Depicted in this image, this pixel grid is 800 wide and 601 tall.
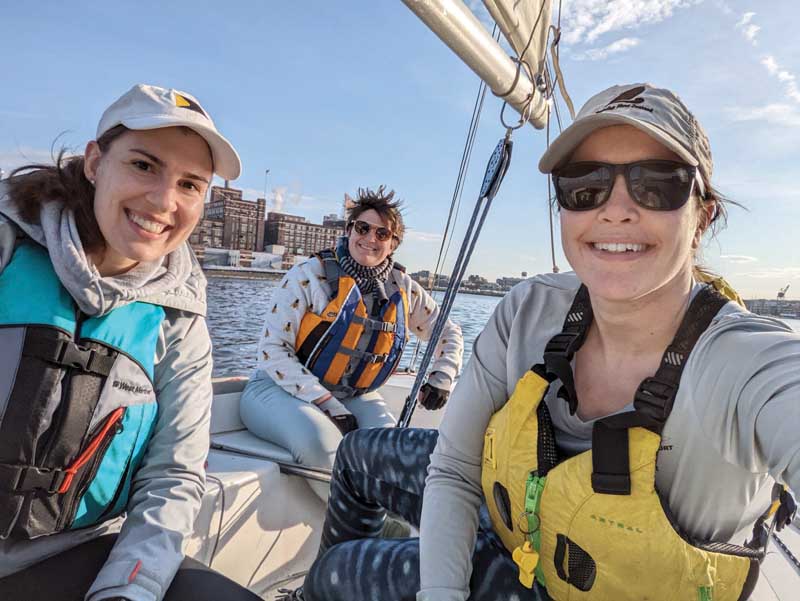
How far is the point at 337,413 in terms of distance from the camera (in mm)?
2496

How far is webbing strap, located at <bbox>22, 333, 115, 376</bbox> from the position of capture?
1054 millimetres

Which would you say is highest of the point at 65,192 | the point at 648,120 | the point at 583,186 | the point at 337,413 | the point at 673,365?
the point at 648,120

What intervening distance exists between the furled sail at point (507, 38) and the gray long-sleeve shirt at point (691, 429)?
956 mm

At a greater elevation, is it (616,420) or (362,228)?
(362,228)

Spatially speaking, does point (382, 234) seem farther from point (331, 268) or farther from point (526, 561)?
point (526, 561)

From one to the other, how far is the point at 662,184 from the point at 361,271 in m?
1.93

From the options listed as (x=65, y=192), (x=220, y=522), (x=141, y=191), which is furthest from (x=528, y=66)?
(x=220, y=522)

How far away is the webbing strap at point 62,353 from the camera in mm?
1054

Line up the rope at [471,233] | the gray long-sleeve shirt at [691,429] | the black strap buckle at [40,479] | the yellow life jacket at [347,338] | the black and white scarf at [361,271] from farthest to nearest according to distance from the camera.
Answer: the black and white scarf at [361,271] → the yellow life jacket at [347,338] → the rope at [471,233] → the black strap buckle at [40,479] → the gray long-sleeve shirt at [691,429]

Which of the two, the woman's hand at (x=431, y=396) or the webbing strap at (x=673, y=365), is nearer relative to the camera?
the webbing strap at (x=673, y=365)

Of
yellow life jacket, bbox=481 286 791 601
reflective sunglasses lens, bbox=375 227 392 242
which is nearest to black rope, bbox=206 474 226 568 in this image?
yellow life jacket, bbox=481 286 791 601

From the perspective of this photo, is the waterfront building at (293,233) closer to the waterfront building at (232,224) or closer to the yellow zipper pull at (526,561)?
the waterfront building at (232,224)

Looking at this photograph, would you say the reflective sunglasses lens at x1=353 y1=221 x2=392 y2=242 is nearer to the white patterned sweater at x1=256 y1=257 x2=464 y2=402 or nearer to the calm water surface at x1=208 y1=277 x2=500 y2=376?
the white patterned sweater at x1=256 y1=257 x2=464 y2=402

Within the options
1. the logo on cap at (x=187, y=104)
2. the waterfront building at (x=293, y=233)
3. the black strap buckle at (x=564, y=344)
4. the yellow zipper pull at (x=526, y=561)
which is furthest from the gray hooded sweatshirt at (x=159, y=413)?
the waterfront building at (x=293, y=233)
